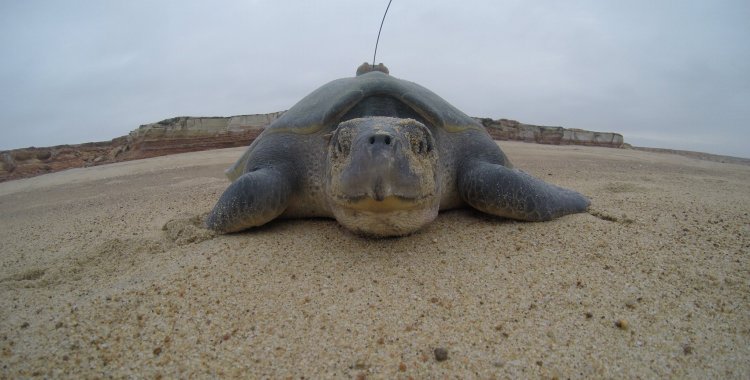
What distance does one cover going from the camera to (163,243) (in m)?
2.17

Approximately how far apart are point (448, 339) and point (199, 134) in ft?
47.9

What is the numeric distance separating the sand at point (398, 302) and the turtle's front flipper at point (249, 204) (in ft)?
0.35

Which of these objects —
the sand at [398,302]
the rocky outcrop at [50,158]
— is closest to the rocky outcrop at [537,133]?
the sand at [398,302]

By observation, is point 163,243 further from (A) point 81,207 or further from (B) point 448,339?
(A) point 81,207

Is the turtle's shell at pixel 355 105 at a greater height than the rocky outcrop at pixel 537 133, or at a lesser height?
lesser

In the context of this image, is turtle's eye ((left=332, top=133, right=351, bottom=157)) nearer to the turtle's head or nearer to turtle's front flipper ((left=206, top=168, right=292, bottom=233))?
the turtle's head

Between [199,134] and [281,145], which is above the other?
[199,134]

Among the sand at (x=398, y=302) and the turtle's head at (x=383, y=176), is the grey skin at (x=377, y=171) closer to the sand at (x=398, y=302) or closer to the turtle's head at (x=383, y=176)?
the turtle's head at (x=383, y=176)

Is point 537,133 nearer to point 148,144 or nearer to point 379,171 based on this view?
point 148,144

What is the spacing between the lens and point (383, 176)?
4.73 ft

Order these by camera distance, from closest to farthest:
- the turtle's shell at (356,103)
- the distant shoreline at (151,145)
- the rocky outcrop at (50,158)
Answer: the turtle's shell at (356,103)
the rocky outcrop at (50,158)
the distant shoreline at (151,145)

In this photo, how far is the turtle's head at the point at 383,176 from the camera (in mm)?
1460

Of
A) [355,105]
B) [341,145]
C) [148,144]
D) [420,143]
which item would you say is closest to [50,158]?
[148,144]

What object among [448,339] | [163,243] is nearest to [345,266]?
[448,339]
